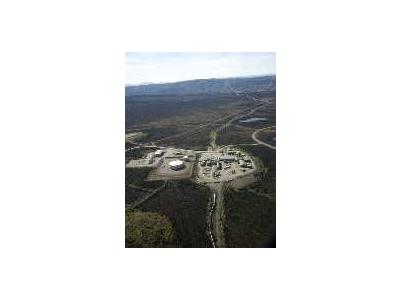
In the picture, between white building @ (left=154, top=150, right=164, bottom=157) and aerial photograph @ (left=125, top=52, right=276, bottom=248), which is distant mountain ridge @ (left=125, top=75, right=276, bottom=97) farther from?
white building @ (left=154, top=150, right=164, bottom=157)

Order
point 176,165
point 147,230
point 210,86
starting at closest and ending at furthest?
point 147,230, point 176,165, point 210,86

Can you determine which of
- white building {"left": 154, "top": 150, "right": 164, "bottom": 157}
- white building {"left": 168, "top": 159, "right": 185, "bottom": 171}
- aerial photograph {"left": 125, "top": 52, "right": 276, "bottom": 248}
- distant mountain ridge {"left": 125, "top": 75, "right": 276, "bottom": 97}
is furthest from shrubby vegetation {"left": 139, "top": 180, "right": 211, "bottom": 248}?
distant mountain ridge {"left": 125, "top": 75, "right": 276, "bottom": 97}

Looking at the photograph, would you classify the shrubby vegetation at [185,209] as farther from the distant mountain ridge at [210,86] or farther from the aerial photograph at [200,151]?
the distant mountain ridge at [210,86]

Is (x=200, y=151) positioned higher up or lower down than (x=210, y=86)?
lower down

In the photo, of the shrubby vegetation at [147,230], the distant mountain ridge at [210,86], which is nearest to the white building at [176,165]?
the shrubby vegetation at [147,230]

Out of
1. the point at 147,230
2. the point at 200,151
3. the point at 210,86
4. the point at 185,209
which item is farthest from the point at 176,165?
the point at 210,86

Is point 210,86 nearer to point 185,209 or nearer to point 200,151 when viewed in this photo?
point 200,151
